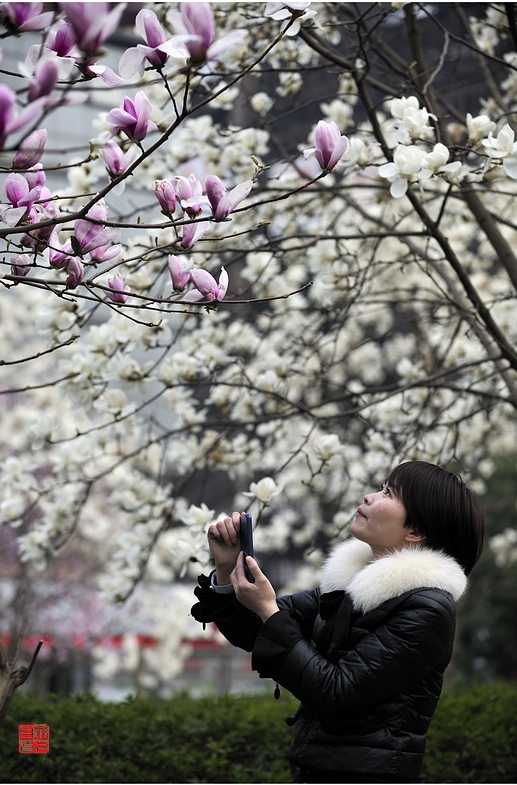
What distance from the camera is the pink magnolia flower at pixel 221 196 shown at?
4.72ft

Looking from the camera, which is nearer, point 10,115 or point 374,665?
point 10,115

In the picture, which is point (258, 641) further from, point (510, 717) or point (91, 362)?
point (510, 717)

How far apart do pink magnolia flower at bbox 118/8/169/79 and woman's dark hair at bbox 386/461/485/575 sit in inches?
34.3

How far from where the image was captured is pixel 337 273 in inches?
121

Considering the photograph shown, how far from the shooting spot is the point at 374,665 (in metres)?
1.43

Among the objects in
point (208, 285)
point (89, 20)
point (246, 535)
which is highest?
point (89, 20)

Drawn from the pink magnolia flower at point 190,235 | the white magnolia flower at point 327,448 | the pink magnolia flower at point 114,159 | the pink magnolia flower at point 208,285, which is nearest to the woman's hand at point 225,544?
the pink magnolia flower at point 208,285

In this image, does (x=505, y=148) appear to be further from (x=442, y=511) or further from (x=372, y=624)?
(x=372, y=624)

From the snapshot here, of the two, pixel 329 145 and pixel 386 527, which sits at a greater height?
pixel 329 145

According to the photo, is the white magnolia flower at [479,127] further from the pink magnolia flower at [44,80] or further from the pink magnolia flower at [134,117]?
the pink magnolia flower at [44,80]

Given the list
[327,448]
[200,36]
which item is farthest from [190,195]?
[327,448]

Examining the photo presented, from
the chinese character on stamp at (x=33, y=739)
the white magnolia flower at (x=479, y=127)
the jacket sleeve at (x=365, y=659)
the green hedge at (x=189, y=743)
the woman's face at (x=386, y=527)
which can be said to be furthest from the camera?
the green hedge at (x=189, y=743)

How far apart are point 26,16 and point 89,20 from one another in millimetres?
150

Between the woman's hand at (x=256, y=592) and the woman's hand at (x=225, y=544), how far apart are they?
0.11 metres
